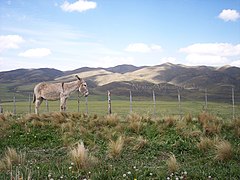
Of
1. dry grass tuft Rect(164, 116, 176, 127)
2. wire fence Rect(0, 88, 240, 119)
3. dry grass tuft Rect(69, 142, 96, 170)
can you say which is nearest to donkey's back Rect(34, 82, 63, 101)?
wire fence Rect(0, 88, 240, 119)

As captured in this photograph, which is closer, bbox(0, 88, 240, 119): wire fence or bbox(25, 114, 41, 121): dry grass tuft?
bbox(25, 114, 41, 121): dry grass tuft

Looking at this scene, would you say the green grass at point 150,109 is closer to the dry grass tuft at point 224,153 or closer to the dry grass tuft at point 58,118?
the dry grass tuft at point 58,118

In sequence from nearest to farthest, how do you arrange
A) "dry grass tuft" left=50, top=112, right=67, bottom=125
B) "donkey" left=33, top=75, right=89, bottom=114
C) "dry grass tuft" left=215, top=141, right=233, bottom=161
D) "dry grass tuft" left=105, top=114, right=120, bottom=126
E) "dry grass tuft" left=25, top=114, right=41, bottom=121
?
"dry grass tuft" left=215, top=141, right=233, bottom=161
"dry grass tuft" left=105, top=114, right=120, bottom=126
"dry grass tuft" left=50, top=112, right=67, bottom=125
"dry grass tuft" left=25, top=114, right=41, bottom=121
"donkey" left=33, top=75, right=89, bottom=114

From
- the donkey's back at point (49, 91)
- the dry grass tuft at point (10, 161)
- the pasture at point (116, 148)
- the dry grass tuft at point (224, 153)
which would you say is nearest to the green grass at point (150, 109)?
the donkey's back at point (49, 91)

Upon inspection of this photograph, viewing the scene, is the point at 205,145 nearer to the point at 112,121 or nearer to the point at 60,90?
the point at 112,121

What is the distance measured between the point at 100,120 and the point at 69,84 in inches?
240

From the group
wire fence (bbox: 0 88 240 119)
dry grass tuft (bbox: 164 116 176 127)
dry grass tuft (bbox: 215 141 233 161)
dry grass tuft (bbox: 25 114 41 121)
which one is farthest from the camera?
wire fence (bbox: 0 88 240 119)

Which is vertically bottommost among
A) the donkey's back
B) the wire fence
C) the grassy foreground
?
the wire fence

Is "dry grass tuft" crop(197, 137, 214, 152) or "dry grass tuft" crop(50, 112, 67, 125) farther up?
"dry grass tuft" crop(50, 112, 67, 125)

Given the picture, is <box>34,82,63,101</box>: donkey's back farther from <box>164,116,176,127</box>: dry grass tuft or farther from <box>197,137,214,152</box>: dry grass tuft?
<box>197,137,214,152</box>: dry grass tuft

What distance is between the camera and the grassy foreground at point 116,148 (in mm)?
7219

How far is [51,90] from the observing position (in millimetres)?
19703

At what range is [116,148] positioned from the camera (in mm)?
9258

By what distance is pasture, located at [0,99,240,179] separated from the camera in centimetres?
722
